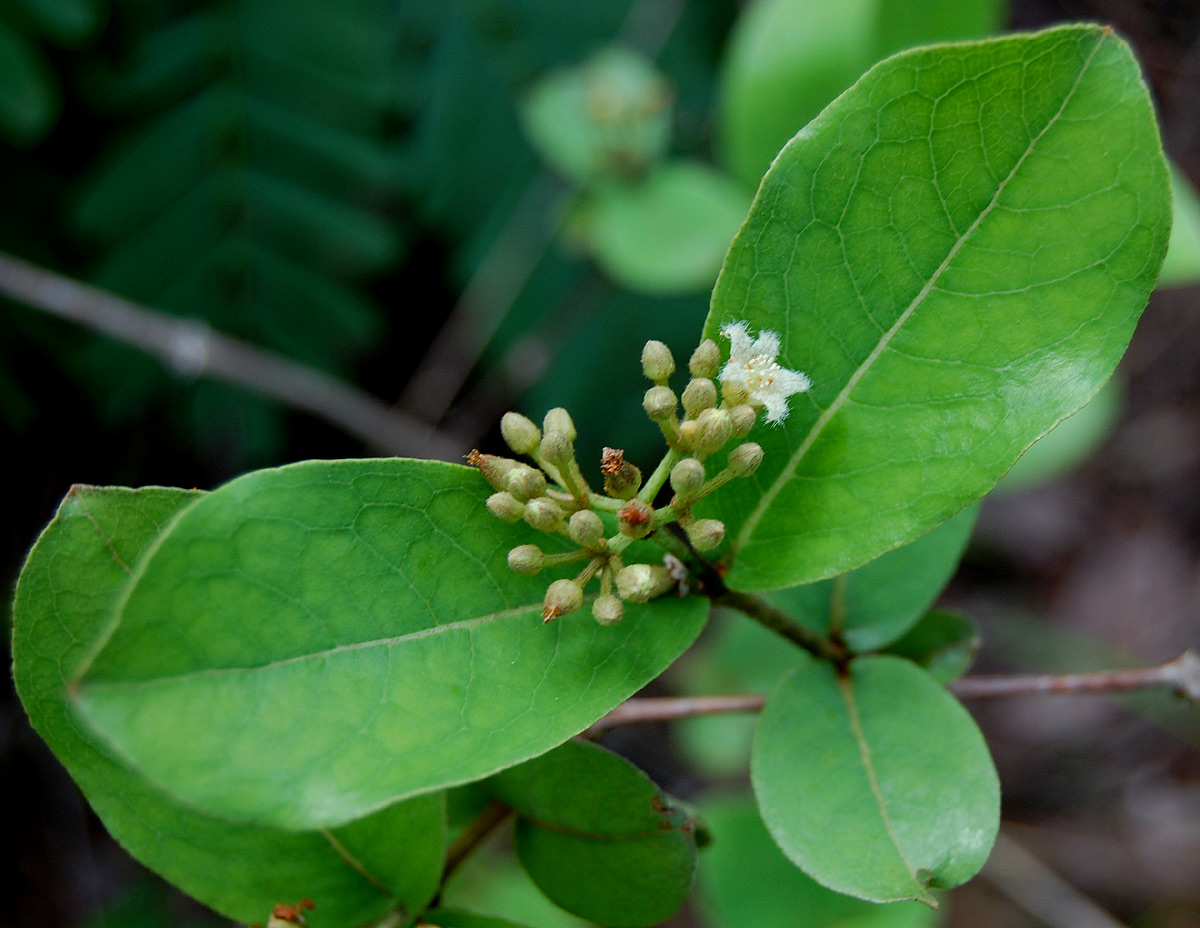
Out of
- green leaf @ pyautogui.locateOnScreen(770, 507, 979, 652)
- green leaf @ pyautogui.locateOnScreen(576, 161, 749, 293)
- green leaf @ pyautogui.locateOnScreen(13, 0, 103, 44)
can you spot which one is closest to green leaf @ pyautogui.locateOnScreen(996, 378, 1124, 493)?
green leaf @ pyautogui.locateOnScreen(576, 161, 749, 293)

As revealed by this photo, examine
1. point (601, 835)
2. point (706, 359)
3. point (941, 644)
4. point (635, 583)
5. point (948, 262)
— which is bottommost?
point (601, 835)

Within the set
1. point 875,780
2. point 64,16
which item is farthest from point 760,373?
point 64,16

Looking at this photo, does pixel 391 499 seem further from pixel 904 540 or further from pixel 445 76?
pixel 445 76

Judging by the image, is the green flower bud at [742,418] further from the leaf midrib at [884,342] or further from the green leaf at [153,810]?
the green leaf at [153,810]

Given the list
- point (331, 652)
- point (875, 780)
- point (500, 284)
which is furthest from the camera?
point (500, 284)

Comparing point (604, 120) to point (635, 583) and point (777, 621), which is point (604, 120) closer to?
point (777, 621)

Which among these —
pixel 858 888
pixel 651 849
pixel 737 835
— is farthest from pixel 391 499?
pixel 737 835

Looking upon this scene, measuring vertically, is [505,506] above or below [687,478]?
below
